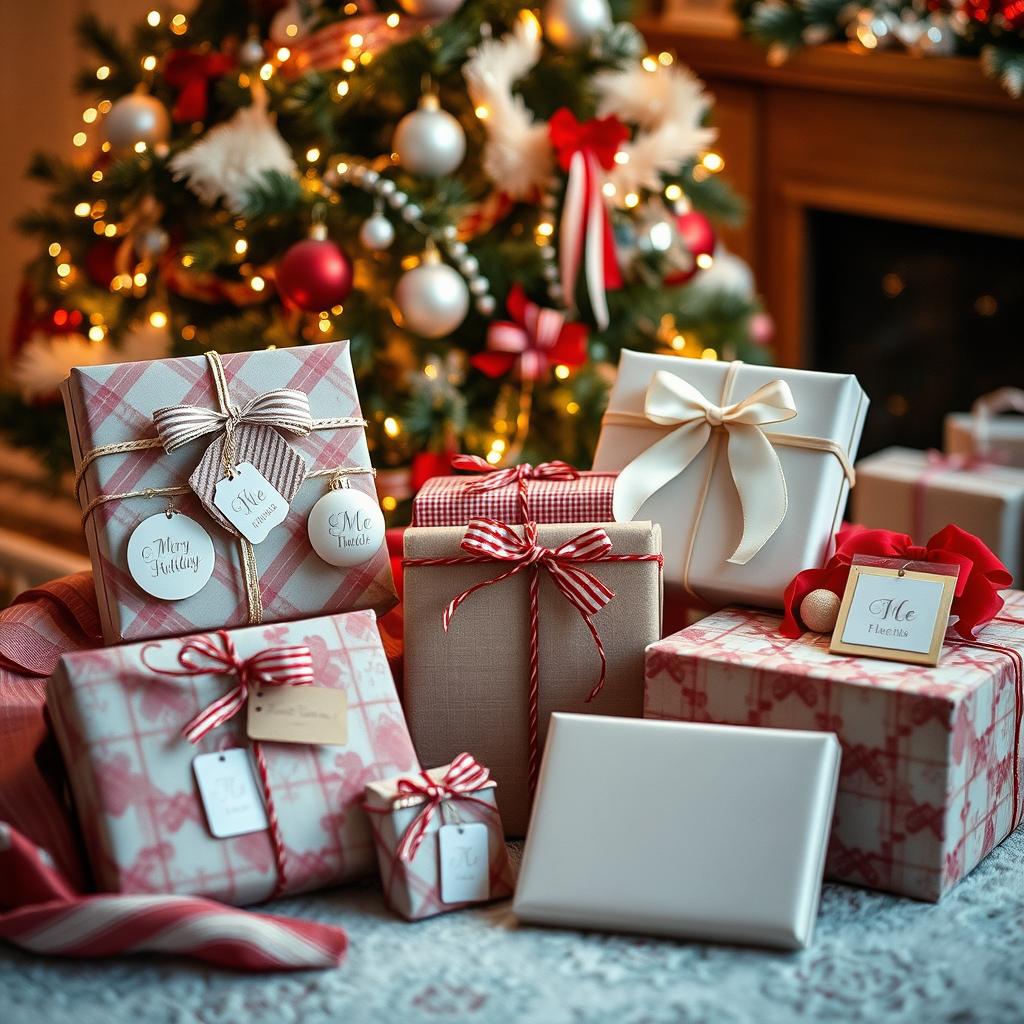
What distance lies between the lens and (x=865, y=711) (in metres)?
1.19

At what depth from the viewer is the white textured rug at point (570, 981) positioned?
3.37 feet

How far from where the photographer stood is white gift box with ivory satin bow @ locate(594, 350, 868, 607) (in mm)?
1408

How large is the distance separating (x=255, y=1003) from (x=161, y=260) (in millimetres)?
1433

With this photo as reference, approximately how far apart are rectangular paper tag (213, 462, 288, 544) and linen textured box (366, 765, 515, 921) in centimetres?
30

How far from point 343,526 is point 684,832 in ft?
1.53

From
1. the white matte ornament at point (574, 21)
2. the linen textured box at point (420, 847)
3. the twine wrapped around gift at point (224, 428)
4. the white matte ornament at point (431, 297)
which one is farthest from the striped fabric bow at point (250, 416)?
the white matte ornament at point (574, 21)

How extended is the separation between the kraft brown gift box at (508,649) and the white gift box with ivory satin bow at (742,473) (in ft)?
0.38

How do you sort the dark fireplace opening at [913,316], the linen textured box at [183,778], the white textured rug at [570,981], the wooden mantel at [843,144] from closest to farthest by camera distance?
1. the white textured rug at [570,981]
2. the linen textured box at [183,778]
3. the wooden mantel at [843,144]
4. the dark fireplace opening at [913,316]

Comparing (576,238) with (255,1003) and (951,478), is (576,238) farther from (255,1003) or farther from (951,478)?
(255,1003)

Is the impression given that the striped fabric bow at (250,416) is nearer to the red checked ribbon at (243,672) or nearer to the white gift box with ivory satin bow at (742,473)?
the red checked ribbon at (243,672)

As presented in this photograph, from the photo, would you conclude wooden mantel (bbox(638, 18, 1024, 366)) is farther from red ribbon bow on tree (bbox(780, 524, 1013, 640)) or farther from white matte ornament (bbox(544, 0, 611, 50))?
red ribbon bow on tree (bbox(780, 524, 1013, 640))

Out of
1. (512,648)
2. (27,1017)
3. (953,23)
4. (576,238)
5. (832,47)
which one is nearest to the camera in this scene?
(27,1017)

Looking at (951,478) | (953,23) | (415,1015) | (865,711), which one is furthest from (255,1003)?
(953,23)

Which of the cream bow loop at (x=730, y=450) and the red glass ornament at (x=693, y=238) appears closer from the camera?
the cream bow loop at (x=730, y=450)
